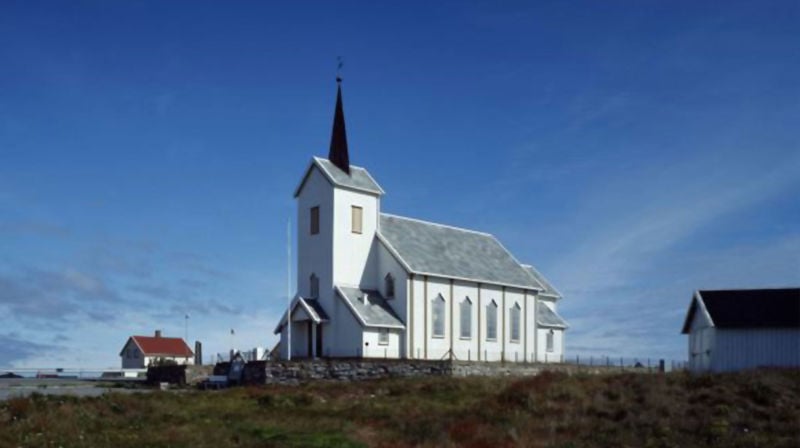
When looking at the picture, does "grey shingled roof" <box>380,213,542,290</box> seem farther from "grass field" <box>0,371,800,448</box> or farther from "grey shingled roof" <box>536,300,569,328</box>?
"grass field" <box>0,371,800,448</box>

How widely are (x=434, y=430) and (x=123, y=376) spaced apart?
43.2m

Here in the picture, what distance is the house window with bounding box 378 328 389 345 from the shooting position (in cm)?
4916

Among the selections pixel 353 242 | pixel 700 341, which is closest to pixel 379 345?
pixel 353 242

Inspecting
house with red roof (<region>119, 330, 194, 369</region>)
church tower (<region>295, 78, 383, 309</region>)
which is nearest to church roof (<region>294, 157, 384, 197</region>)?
church tower (<region>295, 78, 383, 309</region>)

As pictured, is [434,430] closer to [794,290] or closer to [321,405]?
[321,405]

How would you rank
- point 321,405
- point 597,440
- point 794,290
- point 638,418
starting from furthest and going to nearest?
point 794,290, point 321,405, point 638,418, point 597,440

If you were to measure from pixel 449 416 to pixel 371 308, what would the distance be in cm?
1954

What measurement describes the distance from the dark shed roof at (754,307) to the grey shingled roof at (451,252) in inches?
569

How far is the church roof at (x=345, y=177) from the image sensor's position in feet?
168

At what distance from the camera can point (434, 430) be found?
2739cm

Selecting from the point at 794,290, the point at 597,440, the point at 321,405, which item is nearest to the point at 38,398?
the point at 321,405

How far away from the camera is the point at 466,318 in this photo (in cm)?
5366

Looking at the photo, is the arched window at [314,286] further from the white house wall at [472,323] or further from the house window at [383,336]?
the white house wall at [472,323]

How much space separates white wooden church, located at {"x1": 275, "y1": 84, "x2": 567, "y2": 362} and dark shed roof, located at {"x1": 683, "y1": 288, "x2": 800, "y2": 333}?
45.7 ft
